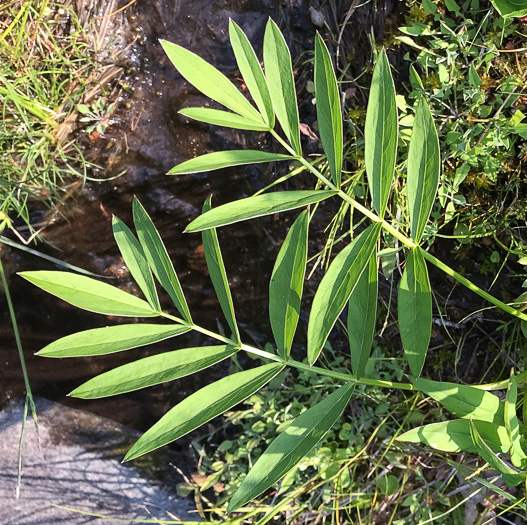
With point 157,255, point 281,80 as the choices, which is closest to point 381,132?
point 281,80

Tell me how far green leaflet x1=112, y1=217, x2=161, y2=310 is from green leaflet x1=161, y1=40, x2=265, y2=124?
1.10 feet

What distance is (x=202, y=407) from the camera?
0.90 metres

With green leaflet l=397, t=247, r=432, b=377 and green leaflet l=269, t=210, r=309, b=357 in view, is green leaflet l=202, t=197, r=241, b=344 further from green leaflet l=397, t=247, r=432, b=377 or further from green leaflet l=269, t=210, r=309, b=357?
green leaflet l=397, t=247, r=432, b=377

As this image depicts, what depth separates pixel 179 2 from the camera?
1.78 meters

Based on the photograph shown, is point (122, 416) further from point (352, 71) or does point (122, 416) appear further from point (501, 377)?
point (352, 71)

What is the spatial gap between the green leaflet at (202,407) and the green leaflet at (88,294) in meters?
0.21

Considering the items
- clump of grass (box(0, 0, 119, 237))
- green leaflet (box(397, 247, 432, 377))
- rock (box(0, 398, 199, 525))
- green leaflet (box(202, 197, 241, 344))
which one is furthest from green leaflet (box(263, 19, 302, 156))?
rock (box(0, 398, 199, 525))

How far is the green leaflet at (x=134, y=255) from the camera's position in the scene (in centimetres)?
101

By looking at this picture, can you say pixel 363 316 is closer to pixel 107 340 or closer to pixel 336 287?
pixel 336 287

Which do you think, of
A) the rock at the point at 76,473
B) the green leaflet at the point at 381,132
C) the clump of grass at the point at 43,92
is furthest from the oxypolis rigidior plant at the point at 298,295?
the rock at the point at 76,473

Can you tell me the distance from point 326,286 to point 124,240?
1.51 ft

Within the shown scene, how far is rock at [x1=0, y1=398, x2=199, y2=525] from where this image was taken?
2.12m

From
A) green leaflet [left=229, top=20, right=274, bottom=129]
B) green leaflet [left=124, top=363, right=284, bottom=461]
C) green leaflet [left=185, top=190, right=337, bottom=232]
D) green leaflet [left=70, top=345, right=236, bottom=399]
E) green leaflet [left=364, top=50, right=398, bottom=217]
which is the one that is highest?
green leaflet [left=229, top=20, right=274, bottom=129]

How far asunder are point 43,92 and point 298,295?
4.82ft
